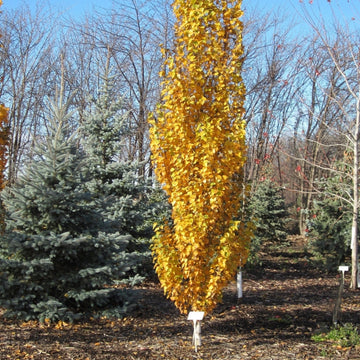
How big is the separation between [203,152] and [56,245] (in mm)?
2624

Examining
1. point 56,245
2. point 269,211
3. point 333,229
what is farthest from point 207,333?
point 269,211

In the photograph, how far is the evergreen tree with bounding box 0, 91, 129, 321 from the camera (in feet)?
19.3

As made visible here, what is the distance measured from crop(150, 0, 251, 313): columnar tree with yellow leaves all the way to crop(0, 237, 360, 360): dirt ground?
2.22 feet

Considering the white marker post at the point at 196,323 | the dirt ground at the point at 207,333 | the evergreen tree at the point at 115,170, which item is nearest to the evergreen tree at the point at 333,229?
the dirt ground at the point at 207,333

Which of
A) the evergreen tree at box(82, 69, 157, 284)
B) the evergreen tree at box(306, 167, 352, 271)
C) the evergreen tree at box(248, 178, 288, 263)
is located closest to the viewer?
the evergreen tree at box(82, 69, 157, 284)

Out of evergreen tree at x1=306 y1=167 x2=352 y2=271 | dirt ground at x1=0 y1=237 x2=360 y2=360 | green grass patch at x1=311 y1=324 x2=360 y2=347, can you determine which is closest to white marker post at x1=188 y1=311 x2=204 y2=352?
dirt ground at x1=0 y1=237 x2=360 y2=360

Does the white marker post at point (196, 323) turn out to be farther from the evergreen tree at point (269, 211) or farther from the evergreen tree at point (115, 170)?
the evergreen tree at point (269, 211)

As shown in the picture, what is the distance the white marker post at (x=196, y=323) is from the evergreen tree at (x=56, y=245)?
1.71 metres

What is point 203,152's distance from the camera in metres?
4.54

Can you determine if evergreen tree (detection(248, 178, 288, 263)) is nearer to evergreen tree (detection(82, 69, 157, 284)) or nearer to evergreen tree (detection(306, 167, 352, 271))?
evergreen tree (detection(306, 167, 352, 271))

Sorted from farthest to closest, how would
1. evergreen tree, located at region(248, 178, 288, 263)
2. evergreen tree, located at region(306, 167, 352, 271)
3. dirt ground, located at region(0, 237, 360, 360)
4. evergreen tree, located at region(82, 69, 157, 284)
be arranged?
1. evergreen tree, located at region(248, 178, 288, 263)
2. evergreen tree, located at region(306, 167, 352, 271)
3. evergreen tree, located at region(82, 69, 157, 284)
4. dirt ground, located at region(0, 237, 360, 360)

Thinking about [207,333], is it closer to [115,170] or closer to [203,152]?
[203,152]

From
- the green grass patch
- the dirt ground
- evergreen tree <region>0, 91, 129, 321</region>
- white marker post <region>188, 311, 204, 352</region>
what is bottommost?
the dirt ground

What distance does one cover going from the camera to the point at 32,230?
6281 mm
